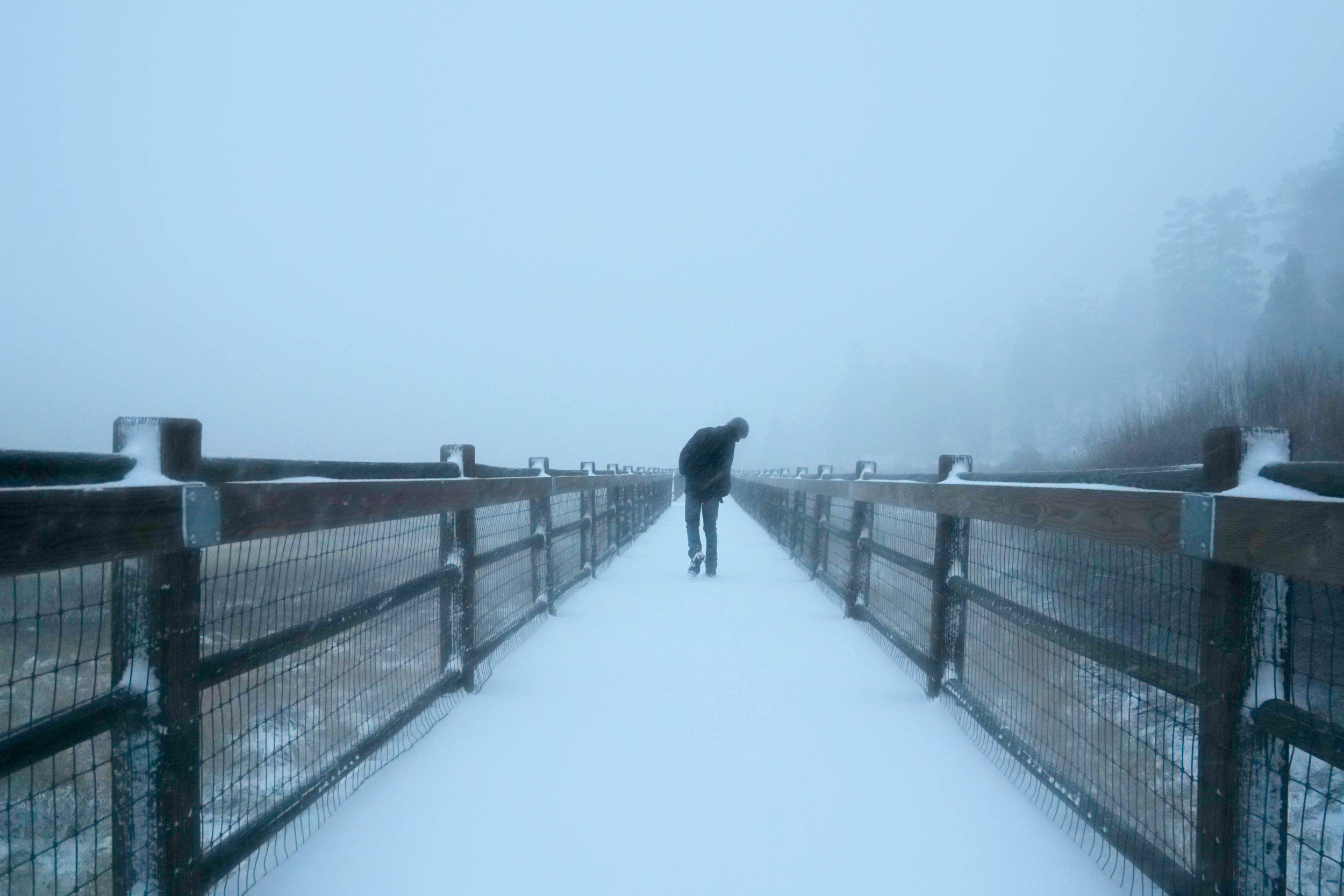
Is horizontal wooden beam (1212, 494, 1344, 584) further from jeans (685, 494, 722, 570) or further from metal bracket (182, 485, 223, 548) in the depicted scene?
jeans (685, 494, 722, 570)

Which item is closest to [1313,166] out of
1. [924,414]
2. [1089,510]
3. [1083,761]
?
[924,414]

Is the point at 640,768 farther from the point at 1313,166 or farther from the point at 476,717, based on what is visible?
the point at 1313,166

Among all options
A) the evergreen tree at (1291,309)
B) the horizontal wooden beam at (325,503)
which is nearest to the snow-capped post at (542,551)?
the horizontal wooden beam at (325,503)

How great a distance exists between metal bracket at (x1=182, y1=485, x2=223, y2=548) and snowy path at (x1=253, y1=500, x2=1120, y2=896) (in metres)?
1.08

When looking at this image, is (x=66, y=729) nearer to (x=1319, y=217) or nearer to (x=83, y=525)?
(x=83, y=525)

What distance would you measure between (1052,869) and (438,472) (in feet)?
9.64

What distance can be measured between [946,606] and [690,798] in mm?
1860

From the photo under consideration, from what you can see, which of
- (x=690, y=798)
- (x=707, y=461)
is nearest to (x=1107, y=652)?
(x=690, y=798)

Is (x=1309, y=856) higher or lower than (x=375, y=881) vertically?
lower

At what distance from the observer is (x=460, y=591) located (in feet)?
14.4

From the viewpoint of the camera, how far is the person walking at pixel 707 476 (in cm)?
902

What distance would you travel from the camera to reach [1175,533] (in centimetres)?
220

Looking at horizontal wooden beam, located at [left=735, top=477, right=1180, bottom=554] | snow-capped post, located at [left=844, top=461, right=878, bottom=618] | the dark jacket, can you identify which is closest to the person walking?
the dark jacket

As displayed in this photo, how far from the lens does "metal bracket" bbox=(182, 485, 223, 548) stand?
207 cm
